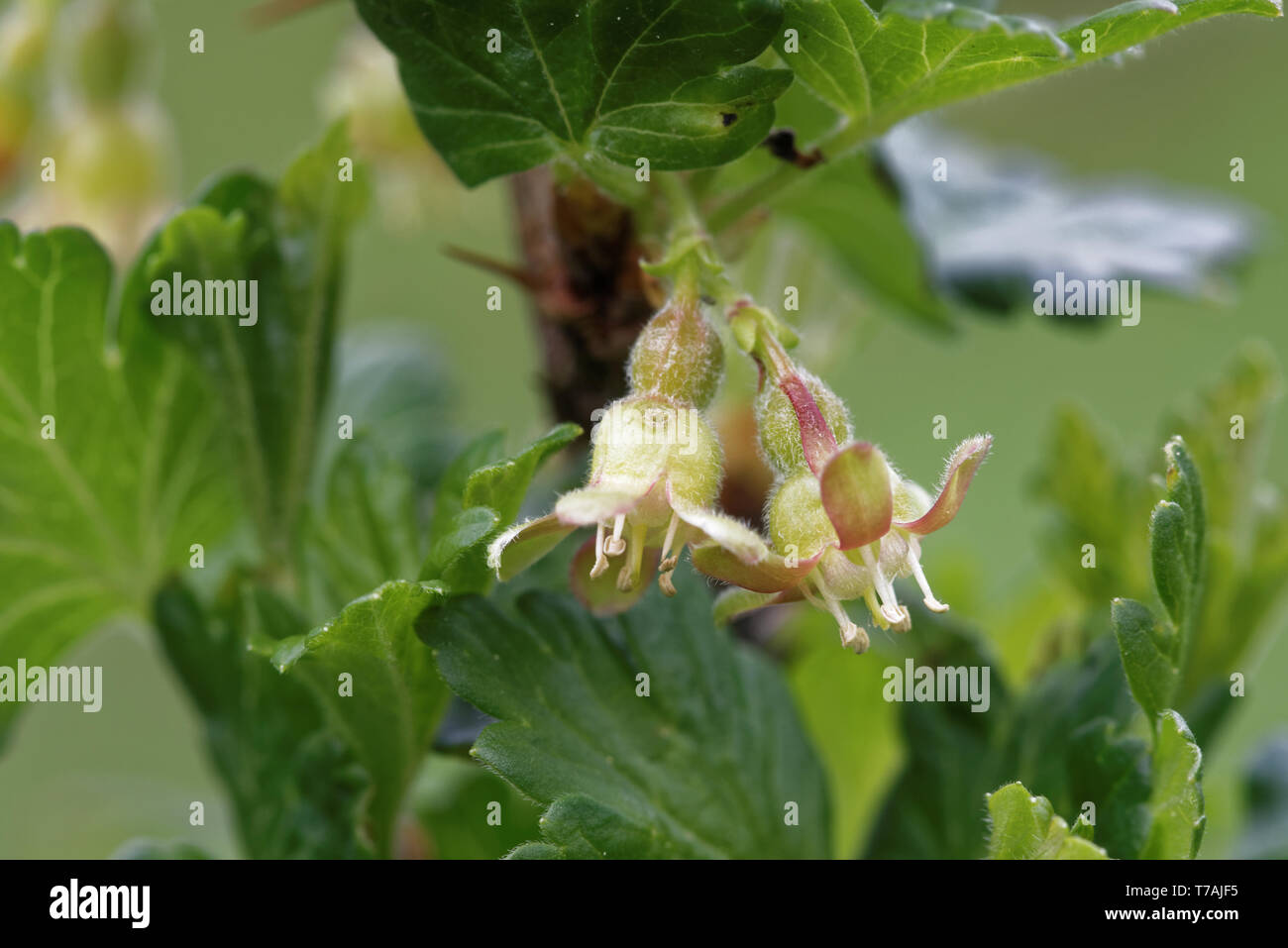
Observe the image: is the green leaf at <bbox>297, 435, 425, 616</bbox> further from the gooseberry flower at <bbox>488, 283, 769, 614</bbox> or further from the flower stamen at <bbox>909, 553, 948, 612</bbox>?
the flower stamen at <bbox>909, 553, 948, 612</bbox>

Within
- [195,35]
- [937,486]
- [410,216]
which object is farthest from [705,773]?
[410,216]

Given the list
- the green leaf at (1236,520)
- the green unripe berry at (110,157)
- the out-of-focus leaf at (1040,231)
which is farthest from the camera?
the green unripe berry at (110,157)

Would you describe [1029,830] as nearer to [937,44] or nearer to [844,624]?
[844,624]

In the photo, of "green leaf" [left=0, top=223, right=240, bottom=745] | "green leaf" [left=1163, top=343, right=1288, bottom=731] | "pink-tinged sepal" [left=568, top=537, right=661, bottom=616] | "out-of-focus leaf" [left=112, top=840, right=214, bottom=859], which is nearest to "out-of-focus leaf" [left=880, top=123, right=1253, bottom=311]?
"green leaf" [left=1163, top=343, right=1288, bottom=731]

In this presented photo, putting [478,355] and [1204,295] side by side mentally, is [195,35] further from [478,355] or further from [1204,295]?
[478,355]

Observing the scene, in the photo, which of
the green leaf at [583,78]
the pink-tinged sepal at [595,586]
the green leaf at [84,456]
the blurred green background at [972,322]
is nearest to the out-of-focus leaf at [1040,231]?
the green leaf at [583,78]

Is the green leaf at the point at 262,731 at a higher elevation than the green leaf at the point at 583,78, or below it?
below

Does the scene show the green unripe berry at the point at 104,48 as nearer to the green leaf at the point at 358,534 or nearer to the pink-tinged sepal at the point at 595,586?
the green leaf at the point at 358,534
